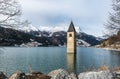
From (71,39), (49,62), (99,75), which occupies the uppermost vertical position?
(71,39)

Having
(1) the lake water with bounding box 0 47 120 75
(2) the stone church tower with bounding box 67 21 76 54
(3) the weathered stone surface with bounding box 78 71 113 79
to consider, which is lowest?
(1) the lake water with bounding box 0 47 120 75

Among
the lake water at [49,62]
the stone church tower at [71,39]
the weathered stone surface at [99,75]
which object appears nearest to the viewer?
the weathered stone surface at [99,75]

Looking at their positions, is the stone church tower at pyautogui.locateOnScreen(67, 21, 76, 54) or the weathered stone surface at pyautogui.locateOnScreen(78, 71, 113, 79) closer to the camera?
the weathered stone surface at pyautogui.locateOnScreen(78, 71, 113, 79)

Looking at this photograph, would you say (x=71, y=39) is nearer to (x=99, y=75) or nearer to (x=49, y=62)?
(x=49, y=62)

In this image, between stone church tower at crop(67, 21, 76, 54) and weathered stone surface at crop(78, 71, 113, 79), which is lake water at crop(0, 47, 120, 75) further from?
stone church tower at crop(67, 21, 76, 54)

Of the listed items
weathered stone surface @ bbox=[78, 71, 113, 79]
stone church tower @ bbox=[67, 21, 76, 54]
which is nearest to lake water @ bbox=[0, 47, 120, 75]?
weathered stone surface @ bbox=[78, 71, 113, 79]

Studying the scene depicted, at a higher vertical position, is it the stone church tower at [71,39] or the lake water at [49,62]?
the stone church tower at [71,39]

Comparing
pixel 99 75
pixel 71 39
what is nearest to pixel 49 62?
pixel 99 75

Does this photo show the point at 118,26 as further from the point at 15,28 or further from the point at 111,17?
the point at 15,28

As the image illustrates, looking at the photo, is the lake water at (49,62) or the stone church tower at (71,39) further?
the stone church tower at (71,39)

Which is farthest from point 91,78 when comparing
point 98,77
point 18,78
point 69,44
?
point 69,44

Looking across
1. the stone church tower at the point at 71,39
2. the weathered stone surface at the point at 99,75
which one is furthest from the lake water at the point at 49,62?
the stone church tower at the point at 71,39

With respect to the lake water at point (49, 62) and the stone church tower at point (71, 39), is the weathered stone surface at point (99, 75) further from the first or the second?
the stone church tower at point (71, 39)

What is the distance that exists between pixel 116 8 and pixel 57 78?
15.3ft
